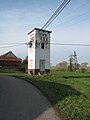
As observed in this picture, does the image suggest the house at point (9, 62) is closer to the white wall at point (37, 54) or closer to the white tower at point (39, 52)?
the white wall at point (37, 54)

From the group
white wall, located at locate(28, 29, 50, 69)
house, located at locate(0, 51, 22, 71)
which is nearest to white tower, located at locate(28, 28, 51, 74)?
white wall, located at locate(28, 29, 50, 69)

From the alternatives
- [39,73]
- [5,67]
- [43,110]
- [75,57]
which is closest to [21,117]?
[43,110]

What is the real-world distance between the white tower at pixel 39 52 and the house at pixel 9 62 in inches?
903

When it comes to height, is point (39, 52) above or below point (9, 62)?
below

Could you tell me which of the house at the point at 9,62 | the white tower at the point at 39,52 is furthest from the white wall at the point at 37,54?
the house at the point at 9,62

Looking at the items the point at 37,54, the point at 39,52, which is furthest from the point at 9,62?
the point at 37,54

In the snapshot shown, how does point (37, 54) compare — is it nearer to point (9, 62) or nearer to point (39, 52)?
point (39, 52)

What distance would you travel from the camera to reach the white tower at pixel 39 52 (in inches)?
1812

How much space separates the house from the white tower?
75.3 ft

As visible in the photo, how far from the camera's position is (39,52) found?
46438 mm

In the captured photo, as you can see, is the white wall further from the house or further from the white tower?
the house

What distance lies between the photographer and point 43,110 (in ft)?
39.5

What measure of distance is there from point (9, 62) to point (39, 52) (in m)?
28.8

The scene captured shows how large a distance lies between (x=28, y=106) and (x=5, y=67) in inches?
2328
